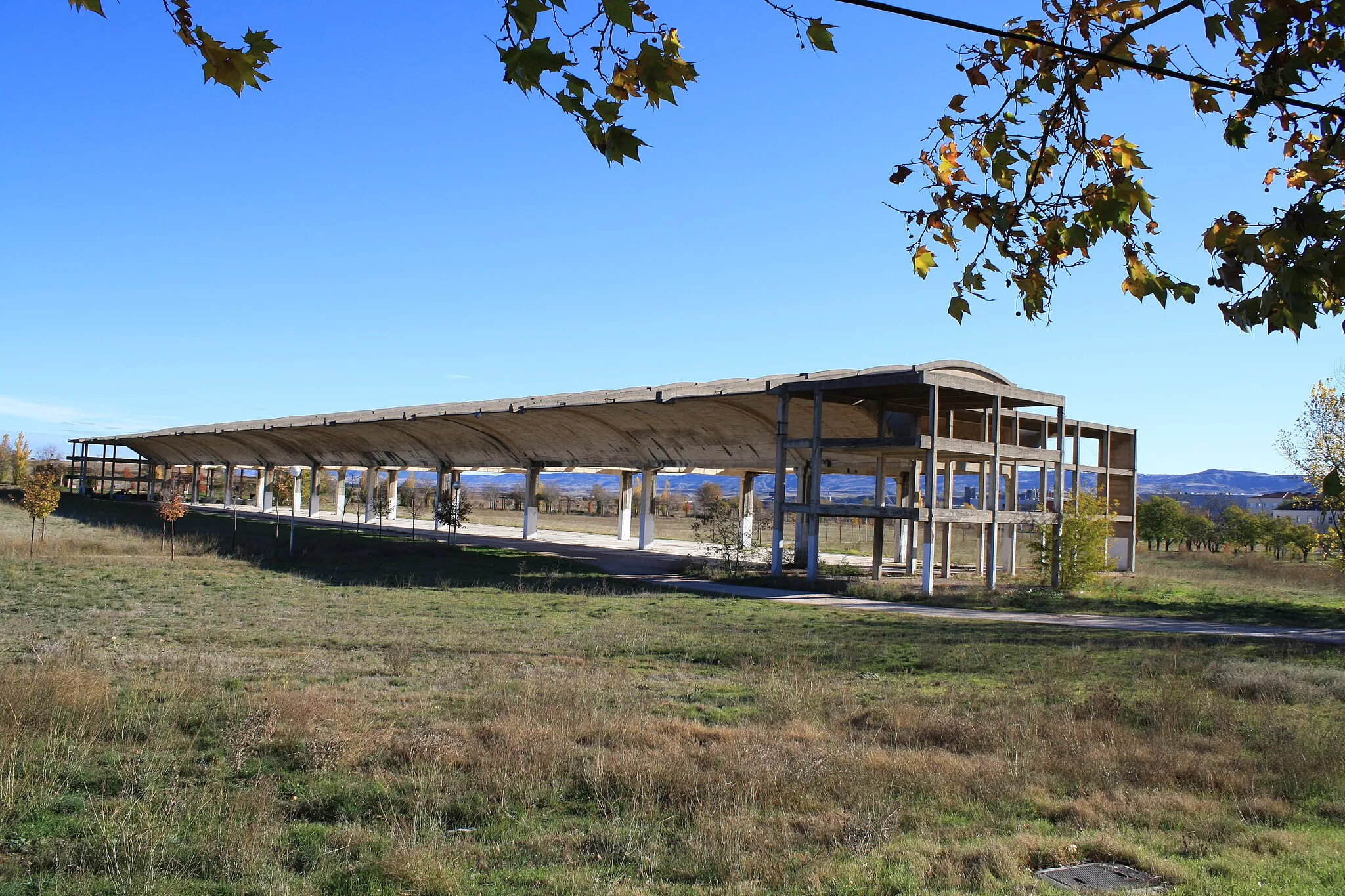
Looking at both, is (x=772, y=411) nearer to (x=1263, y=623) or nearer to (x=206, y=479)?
(x=1263, y=623)

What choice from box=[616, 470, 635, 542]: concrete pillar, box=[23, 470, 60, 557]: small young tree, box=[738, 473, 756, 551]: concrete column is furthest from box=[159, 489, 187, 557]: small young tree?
box=[616, 470, 635, 542]: concrete pillar

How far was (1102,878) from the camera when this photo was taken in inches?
215

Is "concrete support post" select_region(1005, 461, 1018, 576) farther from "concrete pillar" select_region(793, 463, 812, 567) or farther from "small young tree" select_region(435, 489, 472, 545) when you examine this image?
"small young tree" select_region(435, 489, 472, 545)

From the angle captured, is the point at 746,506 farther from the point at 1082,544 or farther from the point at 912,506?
the point at 1082,544

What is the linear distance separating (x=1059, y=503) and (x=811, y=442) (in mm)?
9539

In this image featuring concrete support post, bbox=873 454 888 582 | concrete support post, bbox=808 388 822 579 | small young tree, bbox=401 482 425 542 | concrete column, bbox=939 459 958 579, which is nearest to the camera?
concrete support post, bbox=808 388 822 579

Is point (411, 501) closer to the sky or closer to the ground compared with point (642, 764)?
closer to the ground

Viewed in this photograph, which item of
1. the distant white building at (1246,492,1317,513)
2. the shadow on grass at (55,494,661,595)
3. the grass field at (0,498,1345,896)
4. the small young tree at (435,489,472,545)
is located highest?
the distant white building at (1246,492,1317,513)

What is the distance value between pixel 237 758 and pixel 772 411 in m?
26.0

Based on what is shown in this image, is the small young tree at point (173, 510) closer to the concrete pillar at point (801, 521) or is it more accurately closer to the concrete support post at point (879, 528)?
the concrete pillar at point (801, 521)

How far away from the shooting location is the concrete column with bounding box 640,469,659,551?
141ft

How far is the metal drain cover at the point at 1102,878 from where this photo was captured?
5.23 m

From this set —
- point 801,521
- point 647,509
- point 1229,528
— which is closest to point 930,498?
point 801,521

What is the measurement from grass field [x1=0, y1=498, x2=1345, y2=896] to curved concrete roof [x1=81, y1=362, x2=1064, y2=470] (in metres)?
14.4
